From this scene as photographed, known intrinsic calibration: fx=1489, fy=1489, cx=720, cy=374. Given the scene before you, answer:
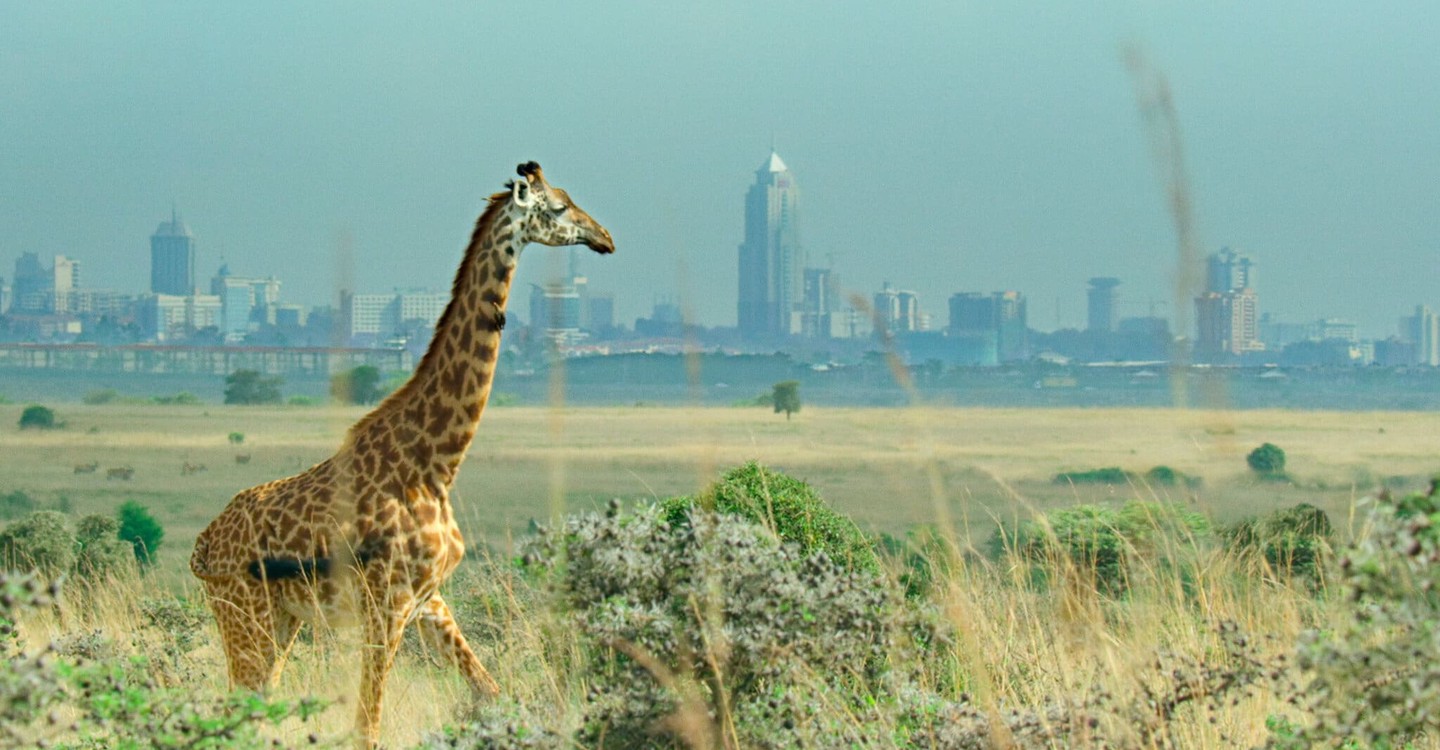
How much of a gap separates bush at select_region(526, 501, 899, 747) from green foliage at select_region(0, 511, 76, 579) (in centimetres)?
830

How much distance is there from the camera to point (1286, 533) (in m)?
10.7

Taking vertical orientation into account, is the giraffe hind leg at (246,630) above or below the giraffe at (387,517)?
below

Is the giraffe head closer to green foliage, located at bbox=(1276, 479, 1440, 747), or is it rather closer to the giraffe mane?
the giraffe mane

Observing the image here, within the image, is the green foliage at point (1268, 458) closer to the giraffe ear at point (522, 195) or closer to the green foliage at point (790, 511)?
the green foliage at point (790, 511)

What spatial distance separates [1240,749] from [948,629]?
1.11m

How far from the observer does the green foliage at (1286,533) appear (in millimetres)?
10586

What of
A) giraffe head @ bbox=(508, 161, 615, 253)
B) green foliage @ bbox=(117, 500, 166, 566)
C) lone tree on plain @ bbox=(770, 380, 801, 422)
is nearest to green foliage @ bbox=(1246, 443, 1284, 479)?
lone tree on plain @ bbox=(770, 380, 801, 422)

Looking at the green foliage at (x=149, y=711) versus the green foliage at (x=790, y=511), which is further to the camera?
the green foliage at (x=790, y=511)

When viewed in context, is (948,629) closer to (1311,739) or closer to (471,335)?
(1311,739)

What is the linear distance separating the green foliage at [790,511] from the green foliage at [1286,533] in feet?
13.8

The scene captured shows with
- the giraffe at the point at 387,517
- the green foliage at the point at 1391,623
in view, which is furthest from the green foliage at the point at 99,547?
the green foliage at the point at 1391,623

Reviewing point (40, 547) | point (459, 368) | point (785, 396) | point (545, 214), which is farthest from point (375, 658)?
point (785, 396)

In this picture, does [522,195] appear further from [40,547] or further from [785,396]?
[785,396]

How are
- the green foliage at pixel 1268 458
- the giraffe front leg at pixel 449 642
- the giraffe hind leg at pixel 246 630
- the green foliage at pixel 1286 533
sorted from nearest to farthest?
the giraffe hind leg at pixel 246 630
the giraffe front leg at pixel 449 642
the green foliage at pixel 1286 533
the green foliage at pixel 1268 458
